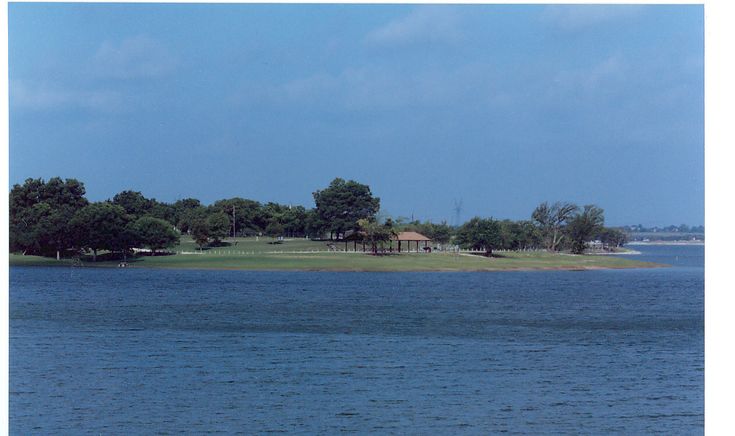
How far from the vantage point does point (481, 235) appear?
125 metres

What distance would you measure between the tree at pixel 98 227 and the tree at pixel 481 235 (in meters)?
44.5

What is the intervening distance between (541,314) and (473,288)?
22703 mm

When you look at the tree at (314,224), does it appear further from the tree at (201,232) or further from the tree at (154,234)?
the tree at (154,234)

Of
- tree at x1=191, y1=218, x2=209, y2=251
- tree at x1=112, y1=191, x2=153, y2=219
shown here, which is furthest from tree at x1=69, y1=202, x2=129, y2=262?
tree at x1=112, y1=191, x2=153, y2=219

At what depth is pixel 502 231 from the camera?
433 ft

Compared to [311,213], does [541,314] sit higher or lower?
lower

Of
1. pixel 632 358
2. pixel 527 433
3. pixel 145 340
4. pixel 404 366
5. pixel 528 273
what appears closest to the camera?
pixel 527 433

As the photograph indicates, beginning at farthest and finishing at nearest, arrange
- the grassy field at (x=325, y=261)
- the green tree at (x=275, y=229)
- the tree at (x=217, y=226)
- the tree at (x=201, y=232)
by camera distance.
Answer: the green tree at (x=275, y=229), the tree at (x=217, y=226), the tree at (x=201, y=232), the grassy field at (x=325, y=261)

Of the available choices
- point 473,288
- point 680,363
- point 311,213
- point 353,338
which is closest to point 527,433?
point 680,363

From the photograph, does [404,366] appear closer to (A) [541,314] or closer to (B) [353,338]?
(B) [353,338]

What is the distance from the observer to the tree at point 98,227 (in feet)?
350

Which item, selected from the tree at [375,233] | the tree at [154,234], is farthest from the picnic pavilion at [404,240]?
the tree at [154,234]
